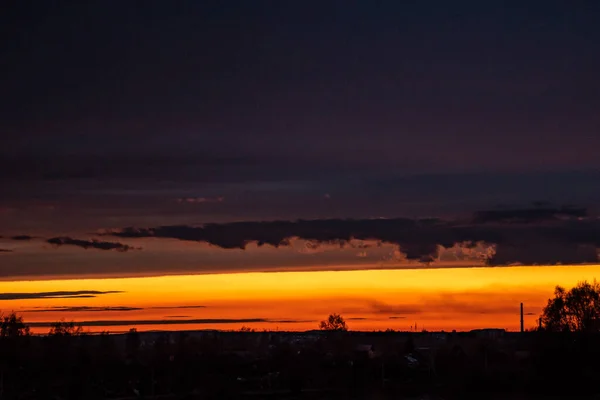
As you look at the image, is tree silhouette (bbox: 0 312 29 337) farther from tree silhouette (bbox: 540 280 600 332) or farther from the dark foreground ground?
tree silhouette (bbox: 540 280 600 332)

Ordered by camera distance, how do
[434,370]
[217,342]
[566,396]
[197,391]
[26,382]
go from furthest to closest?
[217,342] < [434,370] < [26,382] < [197,391] < [566,396]

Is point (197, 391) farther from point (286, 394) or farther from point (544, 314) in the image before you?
point (544, 314)

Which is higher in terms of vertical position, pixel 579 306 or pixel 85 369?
pixel 579 306

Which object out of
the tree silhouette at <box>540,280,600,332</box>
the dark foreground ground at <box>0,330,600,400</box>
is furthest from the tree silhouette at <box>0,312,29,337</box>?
the tree silhouette at <box>540,280,600,332</box>

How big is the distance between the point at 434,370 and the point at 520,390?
27.8m

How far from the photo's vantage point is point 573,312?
95000 millimetres

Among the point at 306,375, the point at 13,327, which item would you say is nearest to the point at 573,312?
the point at 306,375

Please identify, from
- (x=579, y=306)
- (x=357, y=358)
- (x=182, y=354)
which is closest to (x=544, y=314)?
(x=579, y=306)

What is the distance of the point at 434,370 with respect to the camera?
108438mm

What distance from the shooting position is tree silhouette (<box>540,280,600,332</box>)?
93000mm

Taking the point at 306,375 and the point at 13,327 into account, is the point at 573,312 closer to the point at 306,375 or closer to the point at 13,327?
the point at 306,375

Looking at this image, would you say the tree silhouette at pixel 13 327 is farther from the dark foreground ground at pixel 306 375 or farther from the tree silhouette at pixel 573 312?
the tree silhouette at pixel 573 312

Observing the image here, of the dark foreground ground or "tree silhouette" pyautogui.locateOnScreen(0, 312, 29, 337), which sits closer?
the dark foreground ground

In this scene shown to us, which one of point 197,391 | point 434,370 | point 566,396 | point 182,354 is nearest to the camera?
point 566,396
